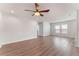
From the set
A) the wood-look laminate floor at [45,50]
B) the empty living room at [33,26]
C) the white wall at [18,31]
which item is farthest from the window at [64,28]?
the white wall at [18,31]

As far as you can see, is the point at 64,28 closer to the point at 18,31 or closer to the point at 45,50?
the point at 45,50

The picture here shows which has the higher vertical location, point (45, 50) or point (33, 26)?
point (33, 26)

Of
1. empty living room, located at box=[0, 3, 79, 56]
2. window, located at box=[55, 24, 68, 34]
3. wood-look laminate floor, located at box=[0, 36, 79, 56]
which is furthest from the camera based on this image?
window, located at box=[55, 24, 68, 34]

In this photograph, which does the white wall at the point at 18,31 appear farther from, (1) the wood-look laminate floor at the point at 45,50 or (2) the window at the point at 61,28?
(2) the window at the point at 61,28

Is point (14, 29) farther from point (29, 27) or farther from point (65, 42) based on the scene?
point (65, 42)

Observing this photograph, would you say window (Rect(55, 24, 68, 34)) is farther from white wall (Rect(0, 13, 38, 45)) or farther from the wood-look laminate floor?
white wall (Rect(0, 13, 38, 45))

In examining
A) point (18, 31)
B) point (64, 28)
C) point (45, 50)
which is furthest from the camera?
point (45, 50)

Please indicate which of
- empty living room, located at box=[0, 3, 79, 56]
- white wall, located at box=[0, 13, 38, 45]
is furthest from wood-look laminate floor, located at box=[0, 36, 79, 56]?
white wall, located at box=[0, 13, 38, 45]

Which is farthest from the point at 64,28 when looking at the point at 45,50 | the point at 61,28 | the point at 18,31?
the point at 18,31

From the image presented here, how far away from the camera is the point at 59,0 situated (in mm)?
1312

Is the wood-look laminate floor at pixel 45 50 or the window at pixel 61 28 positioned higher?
the window at pixel 61 28

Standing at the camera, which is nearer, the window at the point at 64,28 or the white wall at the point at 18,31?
the white wall at the point at 18,31

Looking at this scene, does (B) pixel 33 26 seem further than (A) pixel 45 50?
No

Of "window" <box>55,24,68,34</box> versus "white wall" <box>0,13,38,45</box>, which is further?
"window" <box>55,24,68,34</box>
